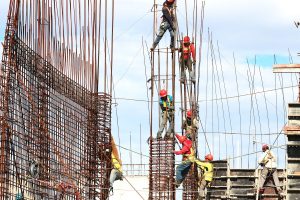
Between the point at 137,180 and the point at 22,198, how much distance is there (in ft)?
61.4

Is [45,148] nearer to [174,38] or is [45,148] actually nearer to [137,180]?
[174,38]

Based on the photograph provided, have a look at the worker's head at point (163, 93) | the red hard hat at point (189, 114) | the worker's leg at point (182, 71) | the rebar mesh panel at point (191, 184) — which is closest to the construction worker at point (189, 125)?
the red hard hat at point (189, 114)

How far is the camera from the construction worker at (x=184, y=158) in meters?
30.5

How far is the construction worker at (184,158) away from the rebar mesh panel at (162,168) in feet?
1.26

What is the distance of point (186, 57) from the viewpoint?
109ft

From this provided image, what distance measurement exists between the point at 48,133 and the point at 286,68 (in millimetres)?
6671

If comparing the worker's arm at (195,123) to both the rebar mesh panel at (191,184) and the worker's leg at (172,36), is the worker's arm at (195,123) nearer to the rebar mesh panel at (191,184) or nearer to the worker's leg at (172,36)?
the rebar mesh panel at (191,184)

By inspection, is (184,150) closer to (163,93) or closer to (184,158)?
(184,158)

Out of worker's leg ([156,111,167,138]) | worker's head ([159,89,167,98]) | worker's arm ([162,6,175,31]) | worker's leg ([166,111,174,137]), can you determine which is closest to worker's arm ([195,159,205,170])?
worker's leg ([166,111,174,137])

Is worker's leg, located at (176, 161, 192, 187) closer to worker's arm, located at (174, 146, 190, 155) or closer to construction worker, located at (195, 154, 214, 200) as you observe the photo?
worker's arm, located at (174, 146, 190, 155)

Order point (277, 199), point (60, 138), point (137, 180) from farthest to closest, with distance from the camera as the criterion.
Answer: point (137, 180)
point (277, 199)
point (60, 138)

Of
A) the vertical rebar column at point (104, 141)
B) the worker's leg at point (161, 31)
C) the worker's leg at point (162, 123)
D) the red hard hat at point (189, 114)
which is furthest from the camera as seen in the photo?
the red hard hat at point (189, 114)

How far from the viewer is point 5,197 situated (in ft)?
70.6

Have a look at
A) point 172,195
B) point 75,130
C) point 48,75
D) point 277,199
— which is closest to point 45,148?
point 48,75
